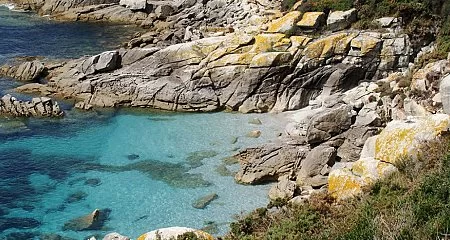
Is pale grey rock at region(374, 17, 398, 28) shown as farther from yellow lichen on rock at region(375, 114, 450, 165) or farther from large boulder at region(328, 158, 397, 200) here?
large boulder at region(328, 158, 397, 200)

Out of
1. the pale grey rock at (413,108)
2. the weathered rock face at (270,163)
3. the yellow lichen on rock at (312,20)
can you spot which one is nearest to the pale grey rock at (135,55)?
the yellow lichen on rock at (312,20)

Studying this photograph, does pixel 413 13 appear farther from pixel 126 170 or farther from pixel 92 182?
pixel 92 182

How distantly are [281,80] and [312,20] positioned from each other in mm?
6217

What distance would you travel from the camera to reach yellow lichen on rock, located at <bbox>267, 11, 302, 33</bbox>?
4047 cm

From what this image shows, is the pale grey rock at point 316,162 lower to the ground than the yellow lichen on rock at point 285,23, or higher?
lower

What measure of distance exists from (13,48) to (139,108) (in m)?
22.6

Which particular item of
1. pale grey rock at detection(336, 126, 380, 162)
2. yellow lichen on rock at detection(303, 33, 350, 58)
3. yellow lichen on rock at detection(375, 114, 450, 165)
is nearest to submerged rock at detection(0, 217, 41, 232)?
pale grey rock at detection(336, 126, 380, 162)

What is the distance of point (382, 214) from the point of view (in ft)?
38.9

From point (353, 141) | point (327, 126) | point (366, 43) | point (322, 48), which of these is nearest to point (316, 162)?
point (353, 141)

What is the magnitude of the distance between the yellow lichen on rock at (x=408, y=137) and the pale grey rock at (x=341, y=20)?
868 inches

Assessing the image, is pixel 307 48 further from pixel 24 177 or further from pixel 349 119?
pixel 24 177

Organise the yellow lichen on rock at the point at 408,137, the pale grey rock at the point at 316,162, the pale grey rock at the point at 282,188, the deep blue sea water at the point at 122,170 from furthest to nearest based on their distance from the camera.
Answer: the pale grey rock at the point at 316,162 → the deep blue sea water at the point at 122,170 → the pale grey rock at the point at 282,188 → the yellow lichen on rock at the point at 408,137

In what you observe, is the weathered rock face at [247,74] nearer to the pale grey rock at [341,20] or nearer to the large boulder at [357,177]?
the pale grey rock at [341,20]

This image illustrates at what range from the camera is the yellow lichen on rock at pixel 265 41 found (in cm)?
3856
